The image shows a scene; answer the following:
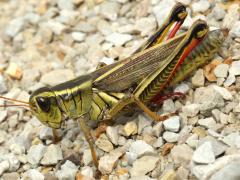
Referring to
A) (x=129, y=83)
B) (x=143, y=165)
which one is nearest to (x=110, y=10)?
(x=129, y=83)

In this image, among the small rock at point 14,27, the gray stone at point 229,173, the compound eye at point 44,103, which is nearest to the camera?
the gray stone at point 229,173

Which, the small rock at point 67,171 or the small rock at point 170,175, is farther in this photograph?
the small rock at point 67,171

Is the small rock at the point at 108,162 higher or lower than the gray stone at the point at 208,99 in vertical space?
lower

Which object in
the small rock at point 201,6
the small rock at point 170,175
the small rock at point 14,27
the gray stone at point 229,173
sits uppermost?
the small rock at point 14,27

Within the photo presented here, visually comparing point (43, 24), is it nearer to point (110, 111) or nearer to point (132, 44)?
point (132, 44)

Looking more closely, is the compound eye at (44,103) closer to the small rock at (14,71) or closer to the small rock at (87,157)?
the small rock at (87,157)

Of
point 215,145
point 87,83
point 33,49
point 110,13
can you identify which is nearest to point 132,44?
point 110,13

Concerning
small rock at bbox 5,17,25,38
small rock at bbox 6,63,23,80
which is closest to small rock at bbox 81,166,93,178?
small rock at bbox 6,63,23,80

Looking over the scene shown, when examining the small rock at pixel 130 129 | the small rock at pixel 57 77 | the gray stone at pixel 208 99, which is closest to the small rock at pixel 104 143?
the small rock at pixel 130 129
